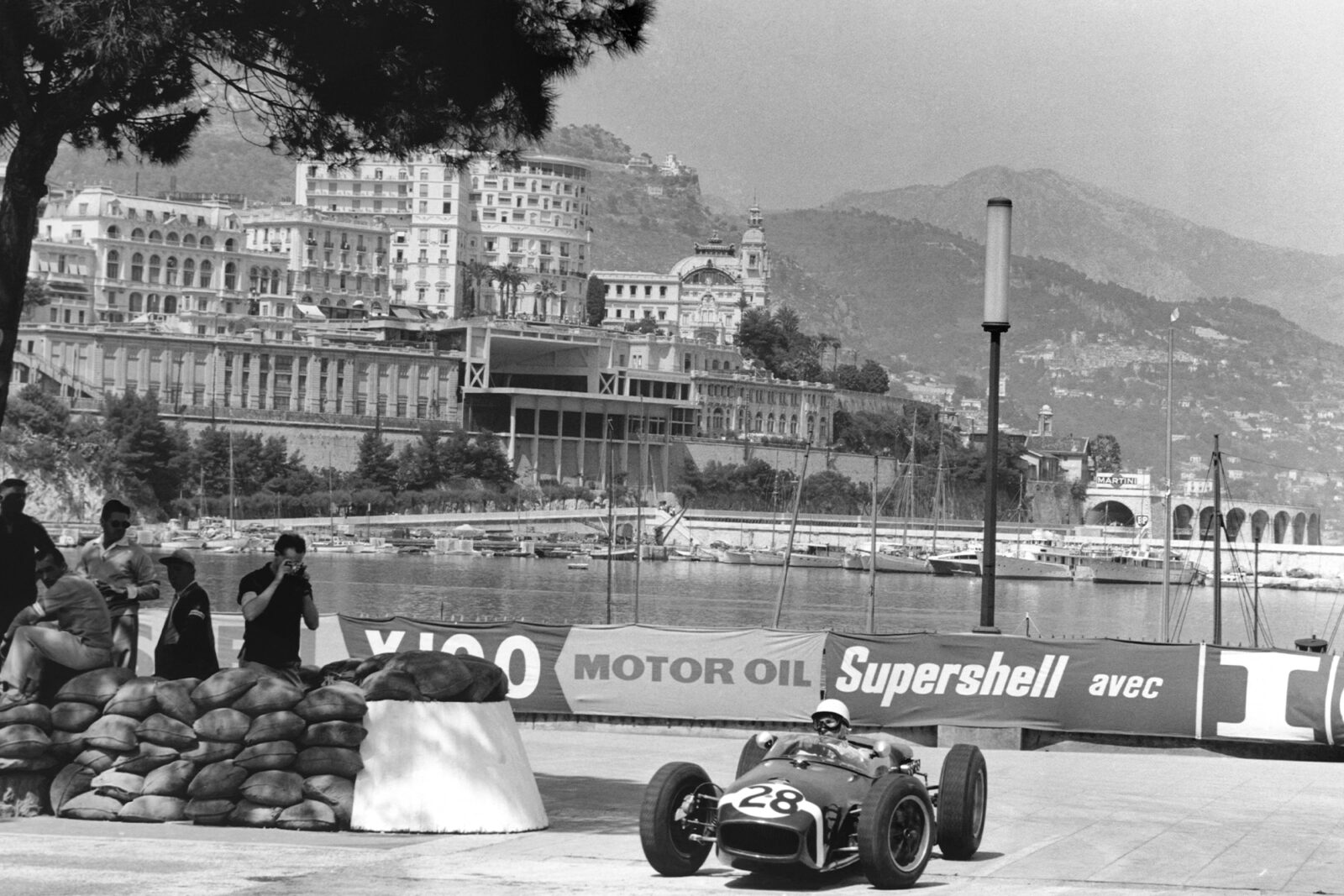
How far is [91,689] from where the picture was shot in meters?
15.4

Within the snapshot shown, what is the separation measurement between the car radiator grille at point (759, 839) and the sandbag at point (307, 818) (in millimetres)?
3388

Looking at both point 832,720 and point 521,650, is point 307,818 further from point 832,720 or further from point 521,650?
point 521,650

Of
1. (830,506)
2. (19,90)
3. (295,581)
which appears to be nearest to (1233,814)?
(295,581)

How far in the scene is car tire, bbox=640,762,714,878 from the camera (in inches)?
515

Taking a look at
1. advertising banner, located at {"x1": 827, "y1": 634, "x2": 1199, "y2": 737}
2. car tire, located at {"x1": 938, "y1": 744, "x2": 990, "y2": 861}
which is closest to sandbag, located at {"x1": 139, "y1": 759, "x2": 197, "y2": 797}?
car tire, located at {"x1": 938, "y1": 744, "x2": 990, "y2": 861}

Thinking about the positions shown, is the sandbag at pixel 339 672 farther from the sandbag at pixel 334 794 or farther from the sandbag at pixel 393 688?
the sandbag at pixel 334 794

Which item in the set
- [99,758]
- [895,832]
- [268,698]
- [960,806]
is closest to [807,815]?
[895,832]

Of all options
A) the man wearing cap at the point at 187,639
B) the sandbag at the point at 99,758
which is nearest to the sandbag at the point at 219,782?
the sandbag at the point at 99,758

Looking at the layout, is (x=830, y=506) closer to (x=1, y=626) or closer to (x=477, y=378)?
(x=477, y=378)

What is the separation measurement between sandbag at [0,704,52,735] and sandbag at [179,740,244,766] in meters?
1.12

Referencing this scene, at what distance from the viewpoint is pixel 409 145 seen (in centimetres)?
1766

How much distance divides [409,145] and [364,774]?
5401 mm

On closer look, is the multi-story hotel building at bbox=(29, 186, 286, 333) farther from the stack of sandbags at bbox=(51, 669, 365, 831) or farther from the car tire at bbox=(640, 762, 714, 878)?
the car tire at bbox=(640, 762, 714, 878)

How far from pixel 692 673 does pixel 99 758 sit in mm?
9946
